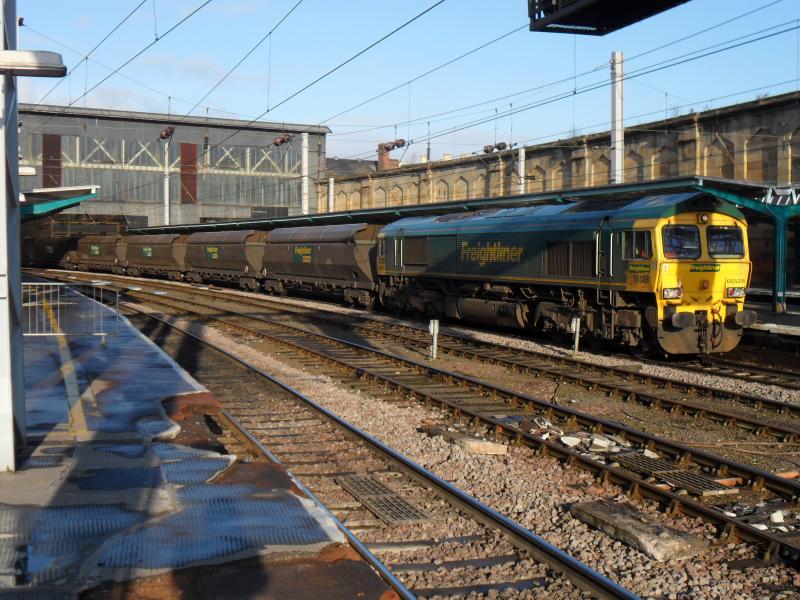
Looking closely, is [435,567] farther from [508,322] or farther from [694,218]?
[508,322]

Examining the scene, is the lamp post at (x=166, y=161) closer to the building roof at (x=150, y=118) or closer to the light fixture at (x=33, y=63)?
the building roof at (x=150, y=118)

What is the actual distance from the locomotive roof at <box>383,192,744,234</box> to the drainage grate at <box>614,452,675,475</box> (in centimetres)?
760

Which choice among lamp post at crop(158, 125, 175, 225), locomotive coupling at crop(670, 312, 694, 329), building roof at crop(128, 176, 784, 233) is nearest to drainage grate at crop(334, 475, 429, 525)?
locomotive coupling at crop(670, 312, 694, 329)

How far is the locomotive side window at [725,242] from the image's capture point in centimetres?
1636

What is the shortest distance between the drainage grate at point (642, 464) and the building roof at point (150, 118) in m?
50.8

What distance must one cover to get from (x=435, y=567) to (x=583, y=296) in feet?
40.6

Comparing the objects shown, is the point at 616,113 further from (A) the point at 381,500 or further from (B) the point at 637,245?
(A) the point at 381,500

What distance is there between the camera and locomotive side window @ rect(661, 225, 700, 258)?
1574 cm

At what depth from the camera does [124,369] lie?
13.7 m

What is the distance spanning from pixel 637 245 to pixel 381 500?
10159 millimetres

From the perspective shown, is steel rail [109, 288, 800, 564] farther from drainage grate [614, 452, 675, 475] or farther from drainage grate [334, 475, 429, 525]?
drainage grate [334, 475, 429, 525]

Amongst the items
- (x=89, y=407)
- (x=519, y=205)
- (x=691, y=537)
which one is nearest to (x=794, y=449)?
(x=691, y=537)

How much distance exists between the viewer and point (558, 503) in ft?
→ 25.4

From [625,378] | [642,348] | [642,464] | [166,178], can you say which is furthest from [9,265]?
[166,178]
